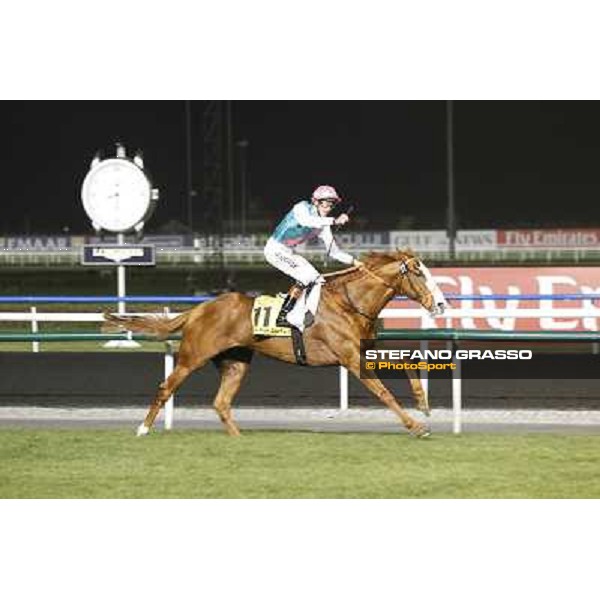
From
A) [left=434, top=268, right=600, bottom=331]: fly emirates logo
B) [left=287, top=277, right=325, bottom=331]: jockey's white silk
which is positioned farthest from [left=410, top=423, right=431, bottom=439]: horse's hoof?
[left=434, top=268, right=600, bottom=331]: fly emirates logo

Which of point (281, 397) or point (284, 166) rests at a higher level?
point (284, 166)

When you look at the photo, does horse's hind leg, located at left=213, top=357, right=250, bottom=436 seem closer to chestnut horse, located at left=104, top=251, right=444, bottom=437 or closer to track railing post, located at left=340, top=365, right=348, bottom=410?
chestnut horse, located at left=104, top=251, right=444, bottom=437

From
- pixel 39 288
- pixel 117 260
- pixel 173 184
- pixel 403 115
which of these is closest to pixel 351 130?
pixel 403 115

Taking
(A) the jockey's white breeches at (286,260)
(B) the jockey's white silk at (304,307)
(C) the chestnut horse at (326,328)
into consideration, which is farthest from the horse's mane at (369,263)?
(A) the jockey's white breeches at (286,260)

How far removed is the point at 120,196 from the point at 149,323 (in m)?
7.09

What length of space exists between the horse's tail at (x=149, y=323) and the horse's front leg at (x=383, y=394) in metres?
1.17

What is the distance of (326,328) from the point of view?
775cm

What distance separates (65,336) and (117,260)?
5.68m

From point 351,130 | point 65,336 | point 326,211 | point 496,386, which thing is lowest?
point 496,386

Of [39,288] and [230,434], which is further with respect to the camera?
[39,288]

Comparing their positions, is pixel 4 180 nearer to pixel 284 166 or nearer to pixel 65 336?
pixel 284 166

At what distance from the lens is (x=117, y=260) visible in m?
14.9

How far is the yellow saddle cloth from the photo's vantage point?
771 cm

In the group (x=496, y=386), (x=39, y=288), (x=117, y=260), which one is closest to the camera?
(x=496, y=386)
